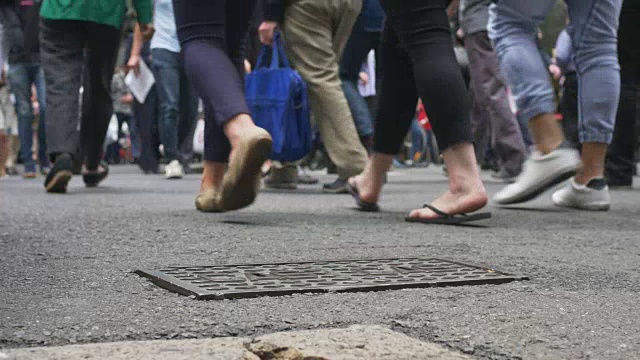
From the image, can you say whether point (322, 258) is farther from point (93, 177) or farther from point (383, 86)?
point (93, 177)

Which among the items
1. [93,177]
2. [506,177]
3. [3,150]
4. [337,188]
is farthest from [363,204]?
[3,150]

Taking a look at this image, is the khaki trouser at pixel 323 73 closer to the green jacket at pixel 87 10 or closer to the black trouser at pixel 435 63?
the black trouser at pixel 435 63

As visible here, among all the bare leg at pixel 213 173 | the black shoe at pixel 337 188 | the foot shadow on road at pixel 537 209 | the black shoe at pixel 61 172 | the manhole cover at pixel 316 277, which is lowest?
the black shoe at pixel 337 188

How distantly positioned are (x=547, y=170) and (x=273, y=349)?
8.16 feet

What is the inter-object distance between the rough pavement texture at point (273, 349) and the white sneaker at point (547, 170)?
232cm

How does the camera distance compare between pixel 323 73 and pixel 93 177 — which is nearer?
pixel 323 73

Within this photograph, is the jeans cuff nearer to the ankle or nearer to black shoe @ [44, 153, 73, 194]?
the ankle

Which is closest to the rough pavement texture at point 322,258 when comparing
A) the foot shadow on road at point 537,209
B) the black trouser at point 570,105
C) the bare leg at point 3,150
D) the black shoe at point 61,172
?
Answer: the foot shadow on road at point 537,209

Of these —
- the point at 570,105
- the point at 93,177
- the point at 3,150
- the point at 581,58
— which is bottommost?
the point at 3,150

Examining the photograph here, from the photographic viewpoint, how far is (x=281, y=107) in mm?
5277

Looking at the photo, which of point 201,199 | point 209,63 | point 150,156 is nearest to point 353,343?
point 209,63

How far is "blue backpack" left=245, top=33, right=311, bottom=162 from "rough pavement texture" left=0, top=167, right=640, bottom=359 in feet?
4.38

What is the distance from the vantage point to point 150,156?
9.18m

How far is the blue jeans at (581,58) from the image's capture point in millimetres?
3674
